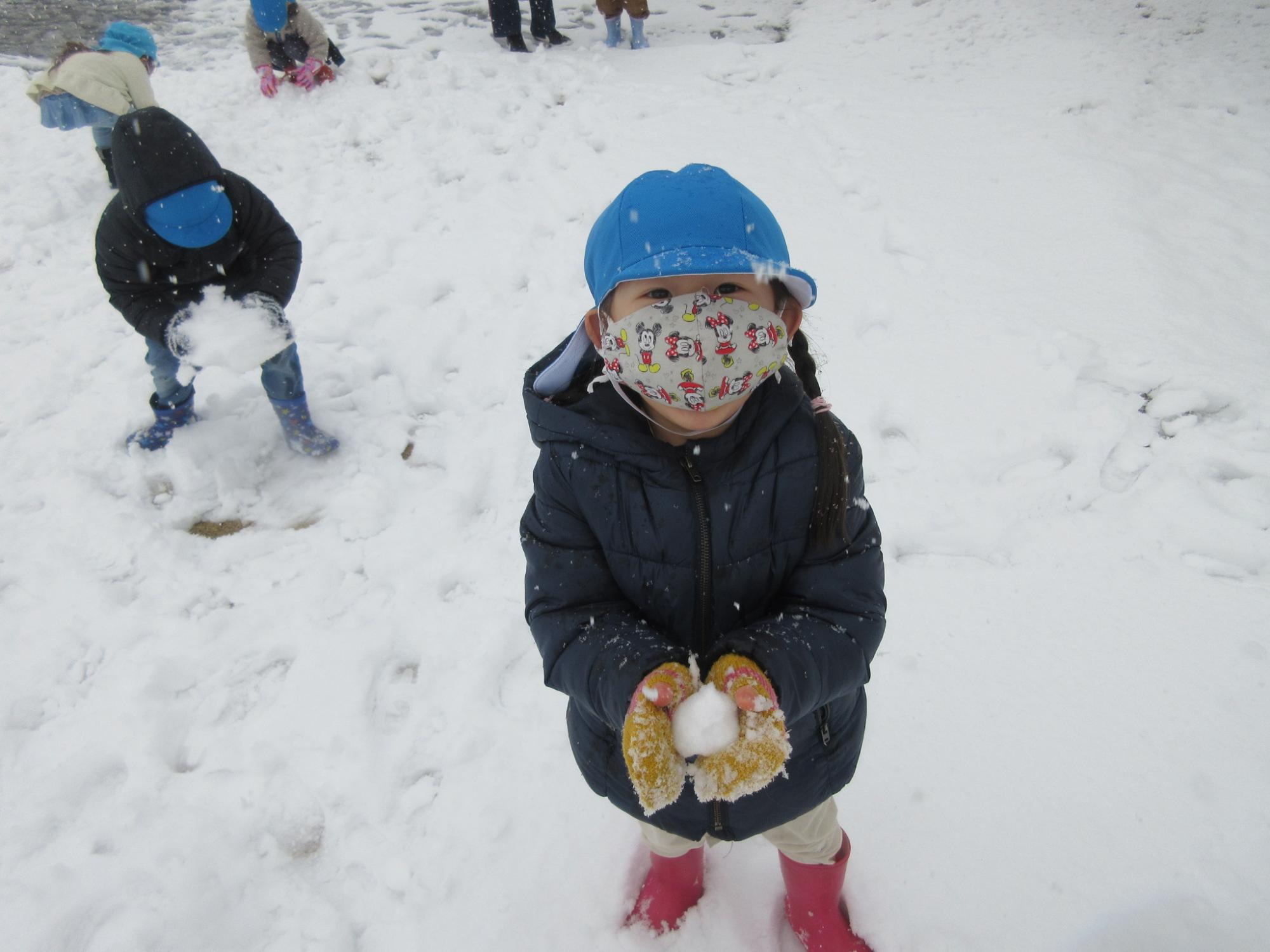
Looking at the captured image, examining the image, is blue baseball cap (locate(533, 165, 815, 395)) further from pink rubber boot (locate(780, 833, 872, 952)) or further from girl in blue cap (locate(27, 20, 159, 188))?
girl in blue cap (locate(27, 20, 159, 188))

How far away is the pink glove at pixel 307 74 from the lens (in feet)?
20.2

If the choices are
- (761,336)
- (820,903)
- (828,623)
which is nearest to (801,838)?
(820,903)

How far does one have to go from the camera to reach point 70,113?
4582mm

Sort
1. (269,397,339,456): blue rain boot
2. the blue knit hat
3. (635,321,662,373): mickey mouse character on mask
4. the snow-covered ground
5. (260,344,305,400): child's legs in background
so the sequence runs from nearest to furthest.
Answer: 1. (635,321,662,373): mickey mouse character on mask
2. the snow-covered ground
3. (260,344,305,400): child's legs in background
4. (269,397,339,456): blue rain boot
5. the blue knit hat

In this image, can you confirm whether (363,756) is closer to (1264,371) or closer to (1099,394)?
(1099,394)

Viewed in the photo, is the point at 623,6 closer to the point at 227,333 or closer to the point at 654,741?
the point at 227,333

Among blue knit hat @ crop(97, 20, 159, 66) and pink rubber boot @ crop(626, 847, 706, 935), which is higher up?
blue knit hat @ crop(97, 20, 159, 66)

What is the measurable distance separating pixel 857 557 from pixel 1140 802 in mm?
1313

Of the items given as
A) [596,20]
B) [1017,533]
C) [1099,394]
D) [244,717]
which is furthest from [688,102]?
[244,717]

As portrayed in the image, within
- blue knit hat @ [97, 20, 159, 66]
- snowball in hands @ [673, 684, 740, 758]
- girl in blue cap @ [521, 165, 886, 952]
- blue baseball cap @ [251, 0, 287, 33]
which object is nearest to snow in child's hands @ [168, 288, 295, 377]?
girl in blue cap @ [521, 165, 886, 952]

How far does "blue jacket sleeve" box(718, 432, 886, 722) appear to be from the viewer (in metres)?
1.19

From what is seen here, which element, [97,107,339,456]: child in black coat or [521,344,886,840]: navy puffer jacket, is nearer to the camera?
[521,344,886,840]: navy puffer jacket

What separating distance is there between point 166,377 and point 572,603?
2845 mm

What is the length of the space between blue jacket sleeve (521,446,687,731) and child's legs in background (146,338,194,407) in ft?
8.50
